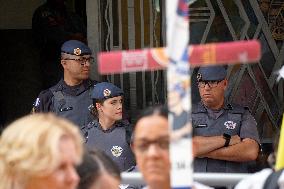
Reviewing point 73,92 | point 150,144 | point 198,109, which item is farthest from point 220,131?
point 150,144

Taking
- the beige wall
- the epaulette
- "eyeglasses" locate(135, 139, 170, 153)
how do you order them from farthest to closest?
the beige wall, the epaulette, "eyeglasses" locate(135, 139, 170, 153)

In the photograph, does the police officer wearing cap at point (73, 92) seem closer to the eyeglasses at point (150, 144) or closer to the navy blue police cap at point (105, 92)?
the navy blue police cap at point (105, 92)

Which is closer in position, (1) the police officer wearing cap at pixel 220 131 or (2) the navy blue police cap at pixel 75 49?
(1) the police officer wearing cap at pixel 220 131

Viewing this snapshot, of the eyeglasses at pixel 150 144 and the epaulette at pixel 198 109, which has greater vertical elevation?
the eyeglasses at pixel 150 144

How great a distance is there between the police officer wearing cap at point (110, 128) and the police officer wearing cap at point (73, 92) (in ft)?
0.49

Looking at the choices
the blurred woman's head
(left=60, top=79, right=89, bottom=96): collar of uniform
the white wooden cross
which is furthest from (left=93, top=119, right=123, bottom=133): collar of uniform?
the white wooden cross

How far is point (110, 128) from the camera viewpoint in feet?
16.3

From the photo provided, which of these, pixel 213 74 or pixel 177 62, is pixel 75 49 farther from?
pixel 177 62

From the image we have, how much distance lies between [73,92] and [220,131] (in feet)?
4.08

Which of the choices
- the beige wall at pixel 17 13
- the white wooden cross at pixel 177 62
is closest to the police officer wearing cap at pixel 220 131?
the white wooden cross at pixel 177 62

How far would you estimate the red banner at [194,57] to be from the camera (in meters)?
1.92

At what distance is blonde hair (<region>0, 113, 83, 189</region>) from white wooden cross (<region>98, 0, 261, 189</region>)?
18.3 inches

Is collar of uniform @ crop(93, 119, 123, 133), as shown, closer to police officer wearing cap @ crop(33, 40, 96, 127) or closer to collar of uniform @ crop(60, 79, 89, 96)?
police officer wearing cap @ crop(33, 40, 96, 127)

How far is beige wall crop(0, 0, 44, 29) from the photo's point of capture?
6988mm
